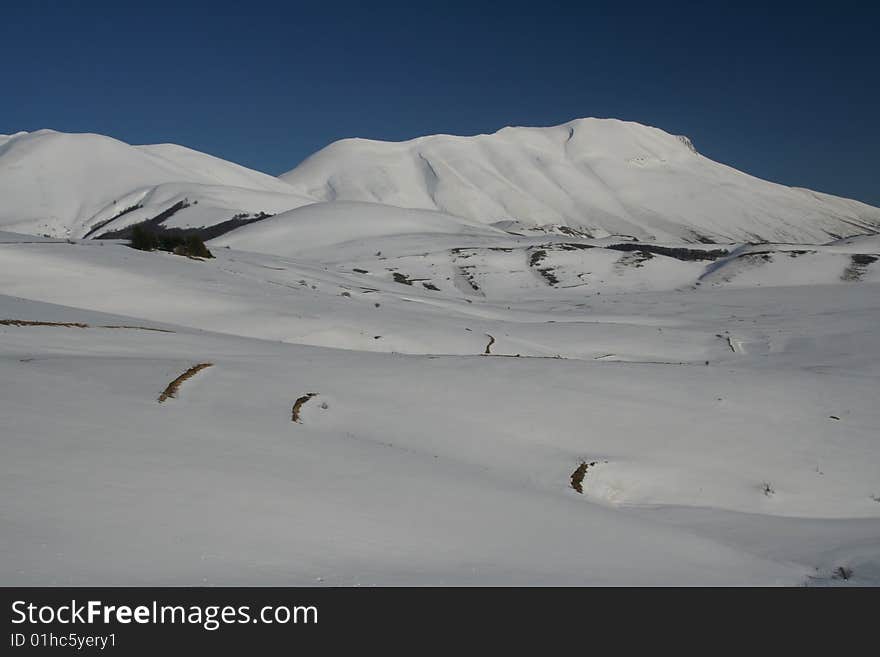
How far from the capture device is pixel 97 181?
121m

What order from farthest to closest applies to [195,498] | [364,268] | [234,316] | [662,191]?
1. [662,191]
2. [364,268]
3. [234,316]
4. [195,498]

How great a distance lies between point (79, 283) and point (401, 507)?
58.4 feet

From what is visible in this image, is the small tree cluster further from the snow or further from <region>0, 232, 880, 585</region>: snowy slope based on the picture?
<region>0, 232, 880, 585</region>: snowy slope

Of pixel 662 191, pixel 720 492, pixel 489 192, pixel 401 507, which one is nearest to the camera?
pixel 401 507

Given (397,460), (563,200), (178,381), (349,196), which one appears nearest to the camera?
(397,460)

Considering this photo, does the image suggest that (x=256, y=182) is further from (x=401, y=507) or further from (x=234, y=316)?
(x=401, y=507)

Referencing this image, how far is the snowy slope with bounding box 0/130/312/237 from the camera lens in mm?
100500

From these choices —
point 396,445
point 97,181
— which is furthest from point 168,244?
point 97,181

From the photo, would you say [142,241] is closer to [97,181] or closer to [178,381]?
[178,381]

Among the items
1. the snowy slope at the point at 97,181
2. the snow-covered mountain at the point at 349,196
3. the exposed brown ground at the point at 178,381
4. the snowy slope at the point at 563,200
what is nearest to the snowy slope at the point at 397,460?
the exposed brown ground at the point at 178,381

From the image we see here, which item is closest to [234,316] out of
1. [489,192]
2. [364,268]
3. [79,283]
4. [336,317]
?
[336,317]

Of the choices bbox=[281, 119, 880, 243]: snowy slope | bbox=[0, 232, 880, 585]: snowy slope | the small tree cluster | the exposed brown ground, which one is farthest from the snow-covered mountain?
the exposed brown ground

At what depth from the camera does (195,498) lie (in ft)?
20.0

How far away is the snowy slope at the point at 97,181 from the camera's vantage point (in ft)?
330
